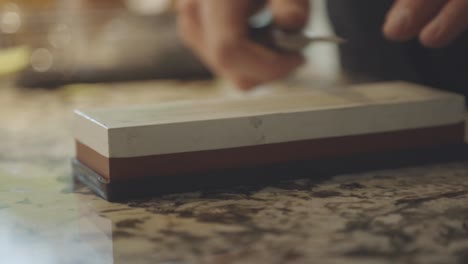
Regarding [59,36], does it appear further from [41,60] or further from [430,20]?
[430,20]

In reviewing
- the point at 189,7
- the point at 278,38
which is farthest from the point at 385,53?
the point at 189,7

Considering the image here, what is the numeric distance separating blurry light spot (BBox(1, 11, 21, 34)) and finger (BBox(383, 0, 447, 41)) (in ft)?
2.54

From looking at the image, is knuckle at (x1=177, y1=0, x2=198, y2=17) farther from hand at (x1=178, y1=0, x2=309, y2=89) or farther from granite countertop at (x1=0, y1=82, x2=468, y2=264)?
granite countertop at (x1=0, y1=82, x2=468, y2=264)

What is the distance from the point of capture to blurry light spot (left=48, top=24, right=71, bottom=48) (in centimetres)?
138

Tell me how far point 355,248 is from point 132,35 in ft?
3.50

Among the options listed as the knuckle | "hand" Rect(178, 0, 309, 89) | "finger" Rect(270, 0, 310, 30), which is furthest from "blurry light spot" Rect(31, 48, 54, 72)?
"finger" Rect(270, 0, 310, 30)

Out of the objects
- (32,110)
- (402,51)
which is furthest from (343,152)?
(32,110)

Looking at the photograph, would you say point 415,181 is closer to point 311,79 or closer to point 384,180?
point 384,180

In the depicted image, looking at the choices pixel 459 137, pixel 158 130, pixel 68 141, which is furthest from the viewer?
pixel 68 141

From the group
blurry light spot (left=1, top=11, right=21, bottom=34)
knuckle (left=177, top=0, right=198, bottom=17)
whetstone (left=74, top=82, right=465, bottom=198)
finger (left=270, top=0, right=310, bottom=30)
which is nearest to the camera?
whetstone (left=74, top=82, right=465, bottom=198)

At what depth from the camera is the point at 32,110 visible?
3.64 feet

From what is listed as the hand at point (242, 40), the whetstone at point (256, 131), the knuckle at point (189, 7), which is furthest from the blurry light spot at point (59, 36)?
the whetstone at point (256, 131)

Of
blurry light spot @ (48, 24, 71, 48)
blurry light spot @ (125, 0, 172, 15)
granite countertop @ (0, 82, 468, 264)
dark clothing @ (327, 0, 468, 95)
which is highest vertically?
blurry light spot @ (125, 0, 172, 15)

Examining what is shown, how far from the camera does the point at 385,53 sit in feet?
3.24
